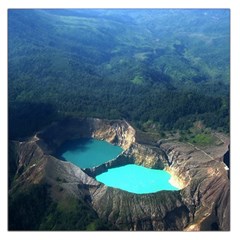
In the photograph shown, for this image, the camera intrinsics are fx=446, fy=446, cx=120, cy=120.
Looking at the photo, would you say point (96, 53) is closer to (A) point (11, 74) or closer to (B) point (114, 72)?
(B) point (114, 72)

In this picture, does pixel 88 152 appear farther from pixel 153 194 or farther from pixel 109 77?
pixel 109 77

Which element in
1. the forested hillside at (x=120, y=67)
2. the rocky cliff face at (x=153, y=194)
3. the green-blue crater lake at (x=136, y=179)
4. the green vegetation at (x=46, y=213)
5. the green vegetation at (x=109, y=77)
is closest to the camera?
the green vegetation at (x=46, y=213)

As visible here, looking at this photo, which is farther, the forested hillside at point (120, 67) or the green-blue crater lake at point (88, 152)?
the forested hillside at point (120, 67)

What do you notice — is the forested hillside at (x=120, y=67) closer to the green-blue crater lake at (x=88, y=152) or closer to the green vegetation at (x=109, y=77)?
the green vegetation at (x=109, y=77)

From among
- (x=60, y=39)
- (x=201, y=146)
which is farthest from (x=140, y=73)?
(x=201, y=146)

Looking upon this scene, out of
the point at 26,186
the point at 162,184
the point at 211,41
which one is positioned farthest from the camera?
the point at 211,41

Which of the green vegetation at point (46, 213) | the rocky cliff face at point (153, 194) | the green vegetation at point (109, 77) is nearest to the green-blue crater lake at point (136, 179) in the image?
the rocky cliff face at point (153, 194)
